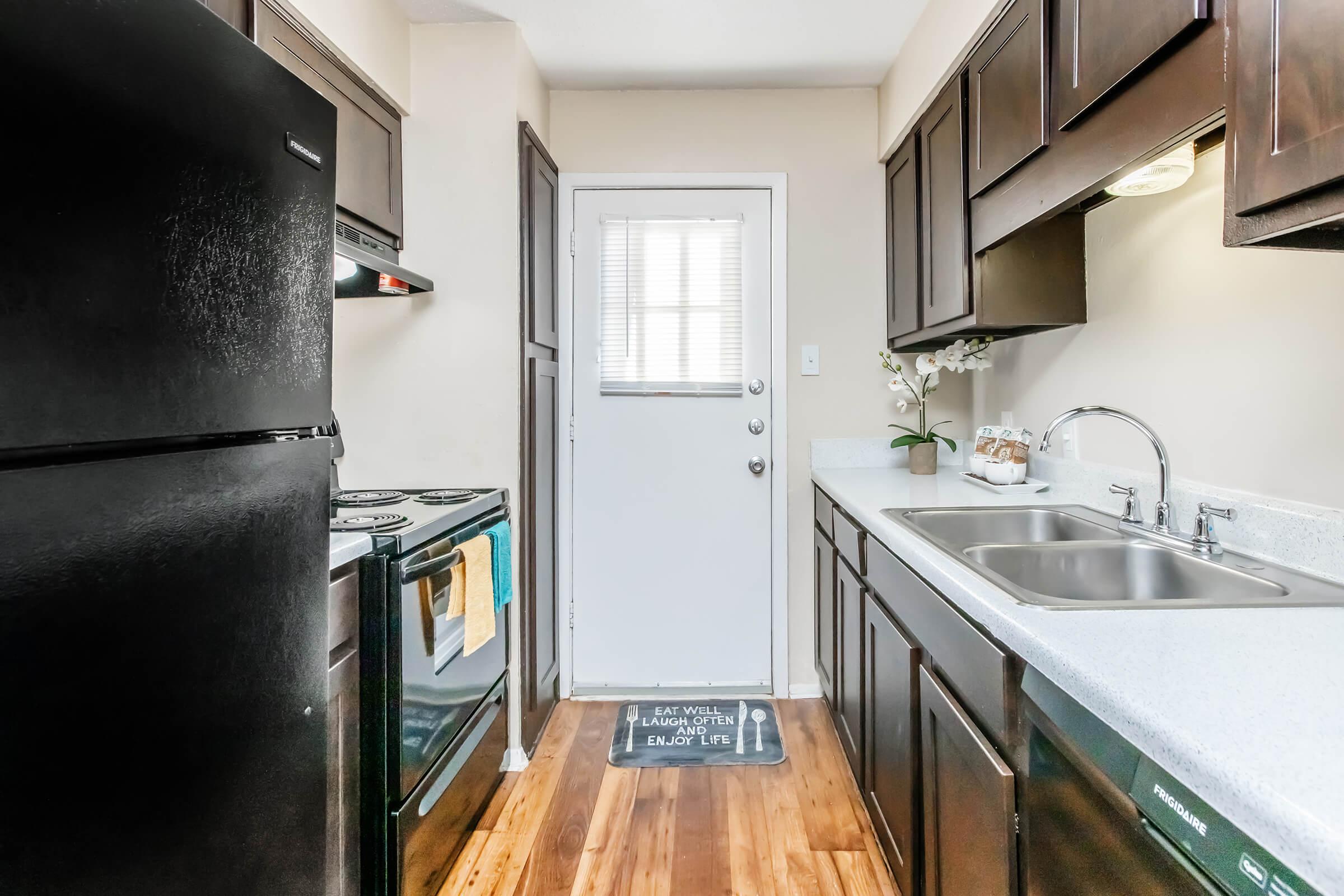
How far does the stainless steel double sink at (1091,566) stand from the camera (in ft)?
2.99

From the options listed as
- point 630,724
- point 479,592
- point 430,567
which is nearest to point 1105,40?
point 430,567

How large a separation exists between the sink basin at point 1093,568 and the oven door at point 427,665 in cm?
114

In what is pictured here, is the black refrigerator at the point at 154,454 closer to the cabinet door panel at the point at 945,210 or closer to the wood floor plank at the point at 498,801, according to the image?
the wood floor plank at the point at 498,801

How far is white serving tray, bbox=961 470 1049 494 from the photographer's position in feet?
6.07

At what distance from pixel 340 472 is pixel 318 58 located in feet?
3.91

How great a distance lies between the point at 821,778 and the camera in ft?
6.42

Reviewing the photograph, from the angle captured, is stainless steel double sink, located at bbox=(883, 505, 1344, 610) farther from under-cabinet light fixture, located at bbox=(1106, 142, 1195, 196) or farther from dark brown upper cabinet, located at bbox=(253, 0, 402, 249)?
dark brown upper cabinet, located at bbox=(253, 0, 402, 249)

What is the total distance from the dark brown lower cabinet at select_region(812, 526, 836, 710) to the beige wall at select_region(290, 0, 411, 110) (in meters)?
2.01

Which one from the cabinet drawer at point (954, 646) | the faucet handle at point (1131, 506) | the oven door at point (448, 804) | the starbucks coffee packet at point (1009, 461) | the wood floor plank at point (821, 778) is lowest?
the wood floor plank at point (821, 778)

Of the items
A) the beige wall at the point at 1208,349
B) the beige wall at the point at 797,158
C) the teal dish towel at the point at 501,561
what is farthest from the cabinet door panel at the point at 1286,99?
the beige wall at the point at 797,158

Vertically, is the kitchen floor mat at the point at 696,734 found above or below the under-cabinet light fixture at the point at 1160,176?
below

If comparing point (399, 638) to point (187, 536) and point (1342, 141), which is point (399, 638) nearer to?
point (187, 536)

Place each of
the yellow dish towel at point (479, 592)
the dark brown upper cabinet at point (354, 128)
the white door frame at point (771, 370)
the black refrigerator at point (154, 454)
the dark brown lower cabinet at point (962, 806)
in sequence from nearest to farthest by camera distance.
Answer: the black refrigerator at point (154, 454) < the dark brown lower cabinet at point (962, 806) < the dark brown upper cabinet at point (354, 128) < the yellow dish towel at point (479, 592) < the white door frame at point (771, 370)

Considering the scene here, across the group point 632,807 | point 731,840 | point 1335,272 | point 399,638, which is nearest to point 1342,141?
point 1335,272
